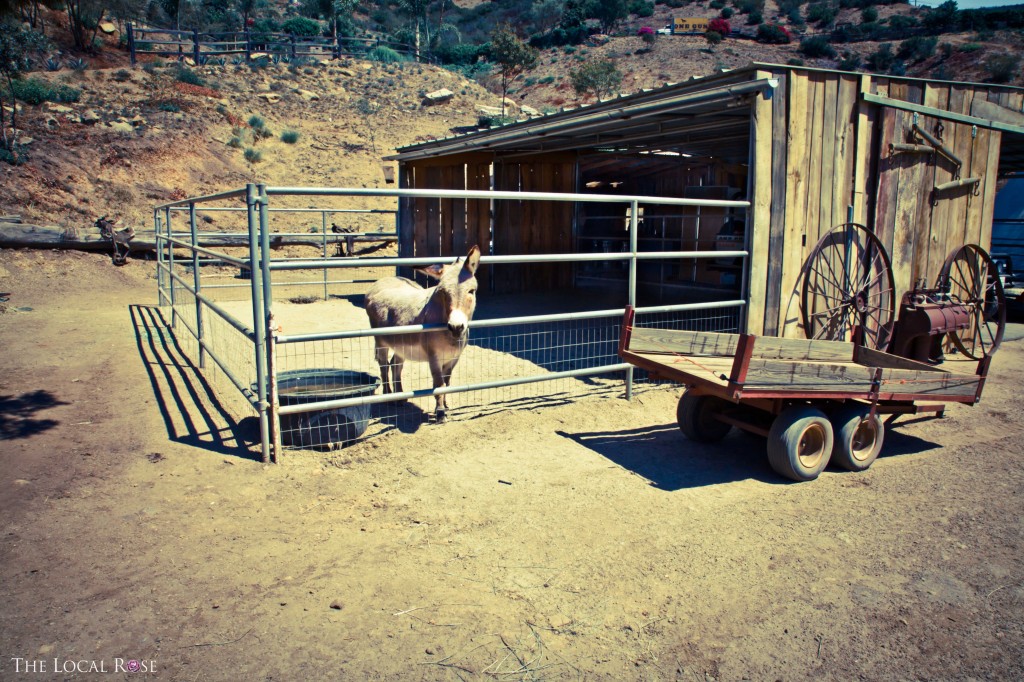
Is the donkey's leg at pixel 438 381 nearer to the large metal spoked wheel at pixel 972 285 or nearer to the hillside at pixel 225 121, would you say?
the large metal spoked wheel at pixel 972 285

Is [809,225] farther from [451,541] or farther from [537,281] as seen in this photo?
[537,281]

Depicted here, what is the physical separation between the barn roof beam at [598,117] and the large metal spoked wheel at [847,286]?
2052 millimetres

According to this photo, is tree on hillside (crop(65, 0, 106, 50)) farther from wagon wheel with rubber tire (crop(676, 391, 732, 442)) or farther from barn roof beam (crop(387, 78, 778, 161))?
wagon wheel with rubber tire (crop(676, 391, 732, 442))

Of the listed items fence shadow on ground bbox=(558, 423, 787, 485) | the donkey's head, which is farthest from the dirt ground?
the donkey's head

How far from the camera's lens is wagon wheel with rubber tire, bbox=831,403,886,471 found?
4957mm

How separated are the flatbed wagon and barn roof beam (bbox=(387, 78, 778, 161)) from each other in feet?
9.31

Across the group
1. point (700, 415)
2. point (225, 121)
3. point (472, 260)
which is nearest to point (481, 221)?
point (472, 260)

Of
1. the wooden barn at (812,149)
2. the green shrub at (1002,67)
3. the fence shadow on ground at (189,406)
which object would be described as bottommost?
the fence shadow on ground at (189,406)

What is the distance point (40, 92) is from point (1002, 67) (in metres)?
55.4

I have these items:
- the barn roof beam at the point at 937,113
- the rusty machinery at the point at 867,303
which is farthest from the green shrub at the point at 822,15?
the rusty machinery at the point at 867,303

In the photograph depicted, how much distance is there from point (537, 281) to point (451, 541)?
1086 cm

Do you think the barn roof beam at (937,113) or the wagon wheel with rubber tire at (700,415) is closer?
the wagon wheel with rubber tire at (700,415)

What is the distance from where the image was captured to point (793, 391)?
4.64 m

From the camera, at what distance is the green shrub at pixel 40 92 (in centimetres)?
2395
